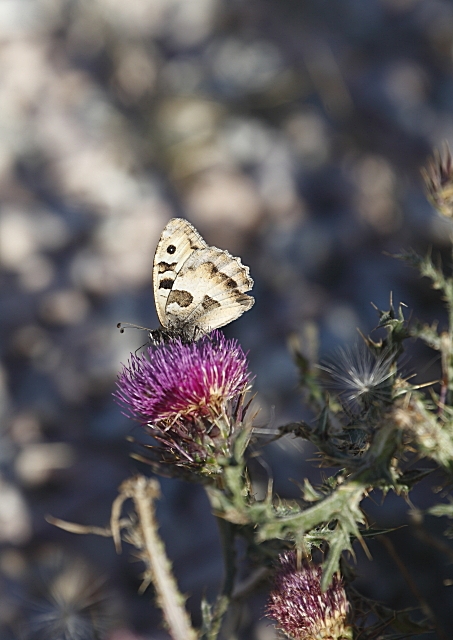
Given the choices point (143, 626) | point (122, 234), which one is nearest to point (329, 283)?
point (122, 234)

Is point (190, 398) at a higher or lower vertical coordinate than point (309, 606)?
higher

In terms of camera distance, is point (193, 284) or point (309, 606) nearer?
point (309, 606)

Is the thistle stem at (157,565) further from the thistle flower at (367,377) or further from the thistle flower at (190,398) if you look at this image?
the thistle flower at (367,377)

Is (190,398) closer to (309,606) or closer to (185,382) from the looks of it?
(185,382)

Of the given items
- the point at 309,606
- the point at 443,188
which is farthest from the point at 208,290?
the point at 309,606

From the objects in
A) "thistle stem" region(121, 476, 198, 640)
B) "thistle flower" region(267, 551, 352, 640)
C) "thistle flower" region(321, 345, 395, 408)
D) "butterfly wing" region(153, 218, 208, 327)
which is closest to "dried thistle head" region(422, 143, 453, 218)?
"thistle flower" region(321, 345, 395, 408)

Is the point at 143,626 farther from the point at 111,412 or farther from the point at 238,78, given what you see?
the point at 238,78

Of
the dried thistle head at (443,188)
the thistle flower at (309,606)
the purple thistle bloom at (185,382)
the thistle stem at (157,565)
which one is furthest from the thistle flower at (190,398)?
the dried thistle head at (443,188)
